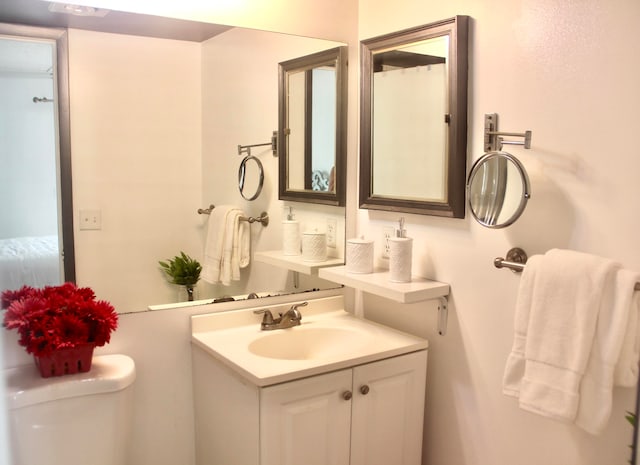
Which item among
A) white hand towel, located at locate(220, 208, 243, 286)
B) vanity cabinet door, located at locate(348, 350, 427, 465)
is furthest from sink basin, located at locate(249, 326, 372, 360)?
white hand towel, located at locate(220, 208, 243, 286)

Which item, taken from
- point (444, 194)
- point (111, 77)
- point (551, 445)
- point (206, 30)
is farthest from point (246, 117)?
point (551, 445)

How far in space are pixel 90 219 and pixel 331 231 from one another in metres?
0.90

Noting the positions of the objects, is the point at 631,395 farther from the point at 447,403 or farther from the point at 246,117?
the point at 246,117

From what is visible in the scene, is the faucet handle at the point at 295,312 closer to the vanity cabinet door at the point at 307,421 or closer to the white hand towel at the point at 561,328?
the vanity cabinet door at the point at 307,421

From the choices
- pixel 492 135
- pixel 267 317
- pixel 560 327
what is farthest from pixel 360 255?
pixel 560 327

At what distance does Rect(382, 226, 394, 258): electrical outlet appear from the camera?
2.08 metres

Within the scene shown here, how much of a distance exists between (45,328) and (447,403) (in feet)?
4.06

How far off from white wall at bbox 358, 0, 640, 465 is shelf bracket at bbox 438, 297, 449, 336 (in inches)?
1.3

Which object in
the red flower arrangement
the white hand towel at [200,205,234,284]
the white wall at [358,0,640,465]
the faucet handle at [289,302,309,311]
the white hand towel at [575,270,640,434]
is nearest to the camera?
the white hand towel at [575,270,640,434]

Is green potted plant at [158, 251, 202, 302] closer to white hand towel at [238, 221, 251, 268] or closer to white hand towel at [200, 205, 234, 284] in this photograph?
white hand towel at [200, 205, 234, 284]

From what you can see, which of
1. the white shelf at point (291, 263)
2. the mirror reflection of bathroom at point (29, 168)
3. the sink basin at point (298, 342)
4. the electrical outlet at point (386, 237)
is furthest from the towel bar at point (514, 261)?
the mirror reflection of bathroom at point (29, 168)

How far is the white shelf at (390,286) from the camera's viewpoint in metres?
1.76

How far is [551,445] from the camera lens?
1552mm

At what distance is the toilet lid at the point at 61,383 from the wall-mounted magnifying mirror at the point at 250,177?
2.33 ft
